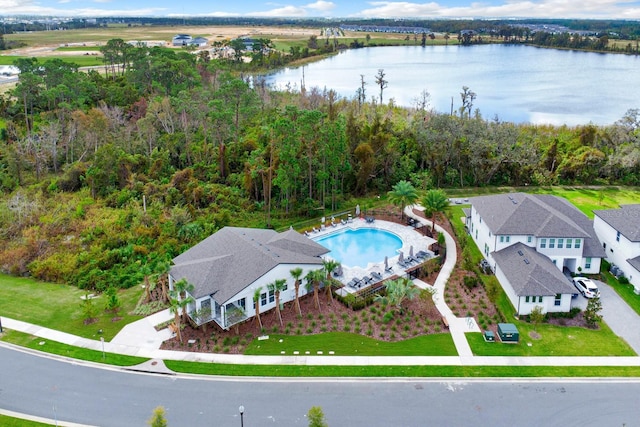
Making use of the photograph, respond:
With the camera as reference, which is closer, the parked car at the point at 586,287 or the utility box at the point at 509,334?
the utility box at the point at 509,334

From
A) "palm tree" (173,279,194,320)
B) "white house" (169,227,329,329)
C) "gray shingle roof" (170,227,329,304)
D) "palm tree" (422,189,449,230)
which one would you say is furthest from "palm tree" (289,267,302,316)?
"palm tree" (422,189,449,230)

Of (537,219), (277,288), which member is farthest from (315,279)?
(537,219)

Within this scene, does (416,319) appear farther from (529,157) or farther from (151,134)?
(151,134)

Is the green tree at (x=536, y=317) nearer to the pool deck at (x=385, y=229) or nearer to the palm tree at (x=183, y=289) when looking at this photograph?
the pool deck at (x=385, y=229)

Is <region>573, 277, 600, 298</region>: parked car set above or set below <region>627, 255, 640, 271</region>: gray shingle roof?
below

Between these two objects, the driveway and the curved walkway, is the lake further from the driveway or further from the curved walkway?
the curved walkway

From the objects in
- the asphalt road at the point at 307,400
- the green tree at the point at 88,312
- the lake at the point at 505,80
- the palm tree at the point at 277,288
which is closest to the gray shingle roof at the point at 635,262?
the asphalt road at the point at 307,400

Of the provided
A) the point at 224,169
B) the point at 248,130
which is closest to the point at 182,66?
the point at 248,130
